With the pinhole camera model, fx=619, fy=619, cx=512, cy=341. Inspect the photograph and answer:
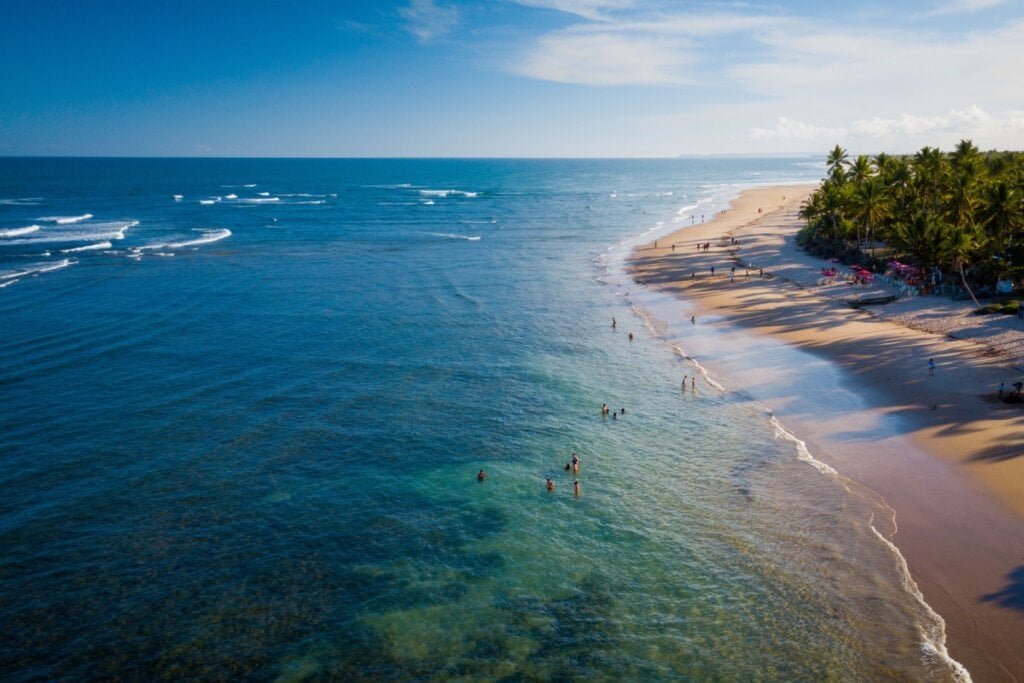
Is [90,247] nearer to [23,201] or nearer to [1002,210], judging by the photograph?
[23,201]

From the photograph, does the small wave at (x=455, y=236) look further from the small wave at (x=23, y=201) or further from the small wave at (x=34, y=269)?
the small wave at (x=23, y=201)

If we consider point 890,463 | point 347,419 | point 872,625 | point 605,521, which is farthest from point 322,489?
point 890,463

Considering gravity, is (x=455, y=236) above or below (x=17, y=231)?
below

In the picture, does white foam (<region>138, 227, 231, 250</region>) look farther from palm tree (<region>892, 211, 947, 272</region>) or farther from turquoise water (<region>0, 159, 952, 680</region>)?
palm tree (<region>892, 211, 947, 272</region>)

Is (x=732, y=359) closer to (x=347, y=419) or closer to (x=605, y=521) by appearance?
(x=605, y=521)

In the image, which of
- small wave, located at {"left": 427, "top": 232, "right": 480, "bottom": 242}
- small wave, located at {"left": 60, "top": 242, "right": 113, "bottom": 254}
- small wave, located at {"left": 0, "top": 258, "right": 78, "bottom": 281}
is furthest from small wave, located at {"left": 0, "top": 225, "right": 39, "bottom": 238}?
small wave, located at {"left": 427, "top": 232, "right": 480, "bottom": 242}

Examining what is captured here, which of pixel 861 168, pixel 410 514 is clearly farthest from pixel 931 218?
pixel 410 514
